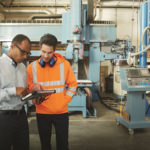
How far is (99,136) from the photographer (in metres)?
2.78

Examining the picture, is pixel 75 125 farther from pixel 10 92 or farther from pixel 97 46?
pixel 97 46

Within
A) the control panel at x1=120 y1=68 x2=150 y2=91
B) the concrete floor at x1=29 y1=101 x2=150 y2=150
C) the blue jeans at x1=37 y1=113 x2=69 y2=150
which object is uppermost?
the control panel at x1=120 y1=68 x2=150 y2=91

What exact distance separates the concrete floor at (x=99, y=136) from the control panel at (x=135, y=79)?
2.61ft

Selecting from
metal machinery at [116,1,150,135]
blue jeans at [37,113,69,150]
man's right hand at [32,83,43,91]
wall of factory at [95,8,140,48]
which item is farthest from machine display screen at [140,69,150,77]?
wall of factory at [95,8,140,48]

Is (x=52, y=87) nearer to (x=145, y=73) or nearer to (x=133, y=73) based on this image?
(x=133, y=73)

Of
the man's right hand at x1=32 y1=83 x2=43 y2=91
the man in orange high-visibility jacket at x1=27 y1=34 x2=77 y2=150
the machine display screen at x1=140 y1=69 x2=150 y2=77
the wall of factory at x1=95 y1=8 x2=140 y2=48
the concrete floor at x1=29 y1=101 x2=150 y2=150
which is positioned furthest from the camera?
the wall of factory at x1=95 y1=8 x2=140 y2=48

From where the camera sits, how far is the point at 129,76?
276 centimetres

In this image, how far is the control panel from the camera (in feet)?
8.84

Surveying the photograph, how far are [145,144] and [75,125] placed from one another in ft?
4.26

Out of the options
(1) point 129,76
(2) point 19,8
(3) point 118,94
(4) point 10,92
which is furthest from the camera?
(2) point 19,8

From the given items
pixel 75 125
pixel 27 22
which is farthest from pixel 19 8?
pixel 75 125

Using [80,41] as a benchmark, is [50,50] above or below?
below

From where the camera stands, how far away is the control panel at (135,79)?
2693 millimetres

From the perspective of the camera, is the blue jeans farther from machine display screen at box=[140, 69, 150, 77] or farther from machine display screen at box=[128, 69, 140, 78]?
machine display screen at box=[140, 69, 150, 77]
